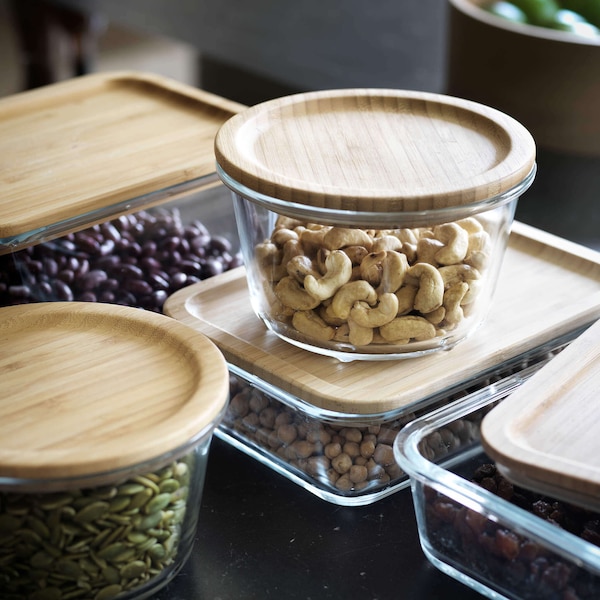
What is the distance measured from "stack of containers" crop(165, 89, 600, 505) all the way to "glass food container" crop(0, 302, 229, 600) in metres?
0.10

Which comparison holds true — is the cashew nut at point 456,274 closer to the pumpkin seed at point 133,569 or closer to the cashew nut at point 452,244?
the cashew nut at point 452,244

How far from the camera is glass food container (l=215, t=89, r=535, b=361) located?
2.21 ft

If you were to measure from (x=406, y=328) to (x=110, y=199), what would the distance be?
0.29 meters

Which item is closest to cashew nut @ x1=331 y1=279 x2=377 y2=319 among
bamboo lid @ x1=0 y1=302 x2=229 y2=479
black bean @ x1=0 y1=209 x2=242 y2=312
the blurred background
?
bamboo lid @ x1=0 y1=302 x2=229 y2=479

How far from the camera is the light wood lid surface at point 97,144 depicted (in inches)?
32.8

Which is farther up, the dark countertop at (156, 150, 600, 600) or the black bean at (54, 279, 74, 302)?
the black bean at (54, 279, 74, 302)

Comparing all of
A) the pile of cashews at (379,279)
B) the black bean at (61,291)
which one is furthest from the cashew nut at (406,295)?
the black bean at (61,291)

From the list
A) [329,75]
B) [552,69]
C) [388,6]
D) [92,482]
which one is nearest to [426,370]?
[92,482]

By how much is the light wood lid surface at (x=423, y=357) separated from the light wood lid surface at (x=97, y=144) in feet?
0.38

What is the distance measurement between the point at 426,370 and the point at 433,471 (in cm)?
11

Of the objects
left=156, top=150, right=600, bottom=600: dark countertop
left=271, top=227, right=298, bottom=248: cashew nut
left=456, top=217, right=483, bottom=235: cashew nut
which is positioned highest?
left=456, top=217, right=483, bottom=235: cashew nut

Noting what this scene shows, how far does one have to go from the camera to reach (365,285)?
707mm

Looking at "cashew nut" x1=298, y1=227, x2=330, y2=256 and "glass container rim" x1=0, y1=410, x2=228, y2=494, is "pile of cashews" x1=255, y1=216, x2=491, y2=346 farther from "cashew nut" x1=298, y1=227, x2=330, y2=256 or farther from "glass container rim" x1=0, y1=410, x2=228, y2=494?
"glass container rim" x1=0, y1=410, x2=228, y2=494

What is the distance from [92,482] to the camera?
0.56 meters
